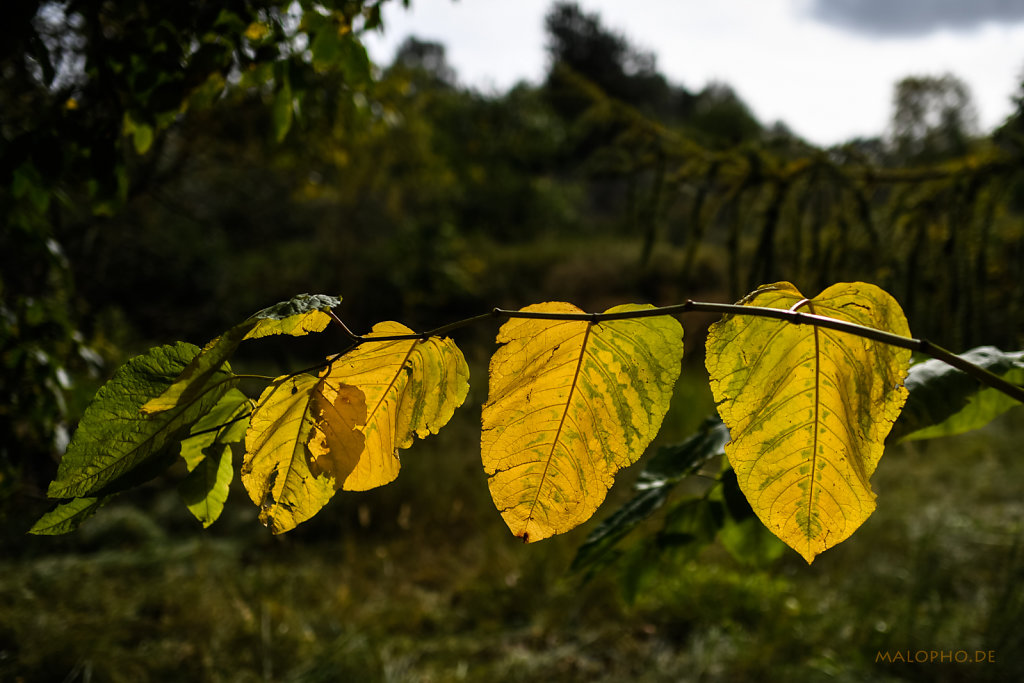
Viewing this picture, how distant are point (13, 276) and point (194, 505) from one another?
2674 millimetres

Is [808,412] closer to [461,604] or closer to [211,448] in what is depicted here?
[211,448]

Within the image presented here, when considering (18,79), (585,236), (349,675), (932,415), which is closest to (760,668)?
(349,675)

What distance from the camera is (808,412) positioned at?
0.36 metres

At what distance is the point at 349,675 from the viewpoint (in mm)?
1780

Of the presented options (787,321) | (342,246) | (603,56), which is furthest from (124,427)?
(603,56)

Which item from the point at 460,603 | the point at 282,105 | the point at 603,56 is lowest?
the point at 460,603

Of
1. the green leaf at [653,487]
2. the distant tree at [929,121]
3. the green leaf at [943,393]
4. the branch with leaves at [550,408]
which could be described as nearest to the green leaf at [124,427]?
the branch with leaves at [550,408]

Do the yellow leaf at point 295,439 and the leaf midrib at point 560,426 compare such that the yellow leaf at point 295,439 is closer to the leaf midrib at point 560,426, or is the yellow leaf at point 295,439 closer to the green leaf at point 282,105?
the leaf midrib at point 560,426

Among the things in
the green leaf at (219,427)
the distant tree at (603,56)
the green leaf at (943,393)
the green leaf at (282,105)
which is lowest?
the green leaf at (943,393)

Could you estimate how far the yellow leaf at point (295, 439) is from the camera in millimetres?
387

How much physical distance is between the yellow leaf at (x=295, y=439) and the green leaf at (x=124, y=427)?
0.04 metres

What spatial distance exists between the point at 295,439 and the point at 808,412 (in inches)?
13.3

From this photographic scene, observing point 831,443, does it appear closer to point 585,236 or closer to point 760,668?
point 760,668

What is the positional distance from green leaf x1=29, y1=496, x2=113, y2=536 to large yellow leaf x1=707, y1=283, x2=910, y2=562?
0.42 metres
